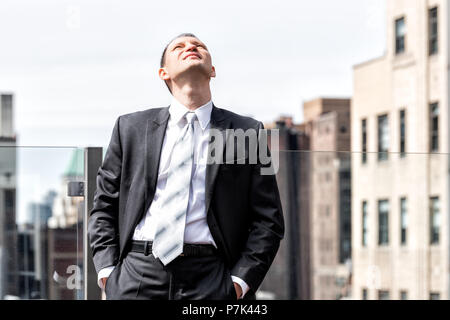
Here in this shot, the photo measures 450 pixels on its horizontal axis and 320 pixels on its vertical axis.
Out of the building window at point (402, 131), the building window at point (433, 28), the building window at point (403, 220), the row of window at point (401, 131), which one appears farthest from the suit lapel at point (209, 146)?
the building window at point (402, 131)

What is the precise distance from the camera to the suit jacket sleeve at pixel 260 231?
510 centimetres

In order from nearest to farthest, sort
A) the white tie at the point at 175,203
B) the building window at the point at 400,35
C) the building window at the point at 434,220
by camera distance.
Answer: the white tie at the point at 175,203 → the building window at the point at 434,220 → the building window at the point at 400,35

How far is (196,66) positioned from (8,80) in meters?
44.0

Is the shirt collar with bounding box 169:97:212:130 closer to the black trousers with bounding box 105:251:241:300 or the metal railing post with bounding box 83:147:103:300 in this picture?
the black trousers with bounding box 105:251:241:300

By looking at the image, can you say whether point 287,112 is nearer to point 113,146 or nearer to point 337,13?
point 337,13

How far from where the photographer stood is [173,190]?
16.5 feet

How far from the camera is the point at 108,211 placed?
17.2 feet

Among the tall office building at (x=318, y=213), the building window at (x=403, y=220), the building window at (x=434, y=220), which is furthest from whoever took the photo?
the tall office building at (x=318, y=213)

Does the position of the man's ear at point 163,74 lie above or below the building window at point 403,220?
above

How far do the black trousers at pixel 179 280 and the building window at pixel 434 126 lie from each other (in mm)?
41853

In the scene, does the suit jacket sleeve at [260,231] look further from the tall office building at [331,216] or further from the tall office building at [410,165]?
the tall office building at [331,216]

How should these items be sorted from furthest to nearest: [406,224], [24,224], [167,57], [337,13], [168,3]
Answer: [406,224]
[337,13]
[168,3]
[24,224]
[167,57]

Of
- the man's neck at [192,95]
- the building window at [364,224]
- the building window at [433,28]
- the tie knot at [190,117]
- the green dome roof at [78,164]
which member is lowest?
the building window at [364,224]

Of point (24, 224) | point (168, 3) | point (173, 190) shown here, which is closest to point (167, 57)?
point (173, 190)
